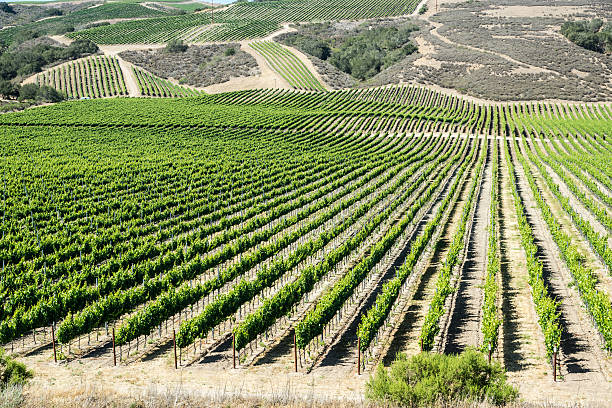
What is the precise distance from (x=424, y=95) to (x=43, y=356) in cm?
10789

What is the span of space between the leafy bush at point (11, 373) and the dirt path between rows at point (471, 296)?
14.8 m

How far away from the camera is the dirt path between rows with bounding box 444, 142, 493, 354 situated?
24.2m

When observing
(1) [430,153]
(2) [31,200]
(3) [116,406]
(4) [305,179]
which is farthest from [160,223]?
(1) [430,153]

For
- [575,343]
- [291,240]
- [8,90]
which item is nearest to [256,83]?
[8,90]

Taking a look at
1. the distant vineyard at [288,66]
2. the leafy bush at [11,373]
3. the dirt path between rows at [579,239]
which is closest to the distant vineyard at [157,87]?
the distant vineyard at [288,66]

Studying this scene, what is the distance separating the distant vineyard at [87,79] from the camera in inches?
5059

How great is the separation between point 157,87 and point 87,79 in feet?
51.5

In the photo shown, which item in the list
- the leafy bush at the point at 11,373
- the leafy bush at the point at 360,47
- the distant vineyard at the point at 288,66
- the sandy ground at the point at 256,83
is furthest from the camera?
the leafy bush at the point at 360,47

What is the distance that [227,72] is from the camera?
473ft

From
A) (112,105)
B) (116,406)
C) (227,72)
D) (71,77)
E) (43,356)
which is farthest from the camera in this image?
(227,72)

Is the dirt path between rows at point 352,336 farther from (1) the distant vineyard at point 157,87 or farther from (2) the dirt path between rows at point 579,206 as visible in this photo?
(1) the distant vineyard at point 157,87

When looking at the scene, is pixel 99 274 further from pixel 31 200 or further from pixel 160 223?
pixel 31 200

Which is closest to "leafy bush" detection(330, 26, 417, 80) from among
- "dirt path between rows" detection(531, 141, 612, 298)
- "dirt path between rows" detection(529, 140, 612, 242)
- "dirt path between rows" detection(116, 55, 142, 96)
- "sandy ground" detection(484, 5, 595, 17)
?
"sandy ground" detection(484, 5, 595, 17)

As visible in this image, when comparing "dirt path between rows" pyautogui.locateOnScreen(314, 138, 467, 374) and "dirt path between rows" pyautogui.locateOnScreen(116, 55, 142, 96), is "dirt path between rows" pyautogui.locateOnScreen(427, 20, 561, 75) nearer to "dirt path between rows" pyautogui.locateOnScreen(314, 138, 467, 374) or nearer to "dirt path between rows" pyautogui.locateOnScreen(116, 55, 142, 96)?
"dirt path between rows" pyautogui.locateOnScreen(116, 55, 142, 96)
